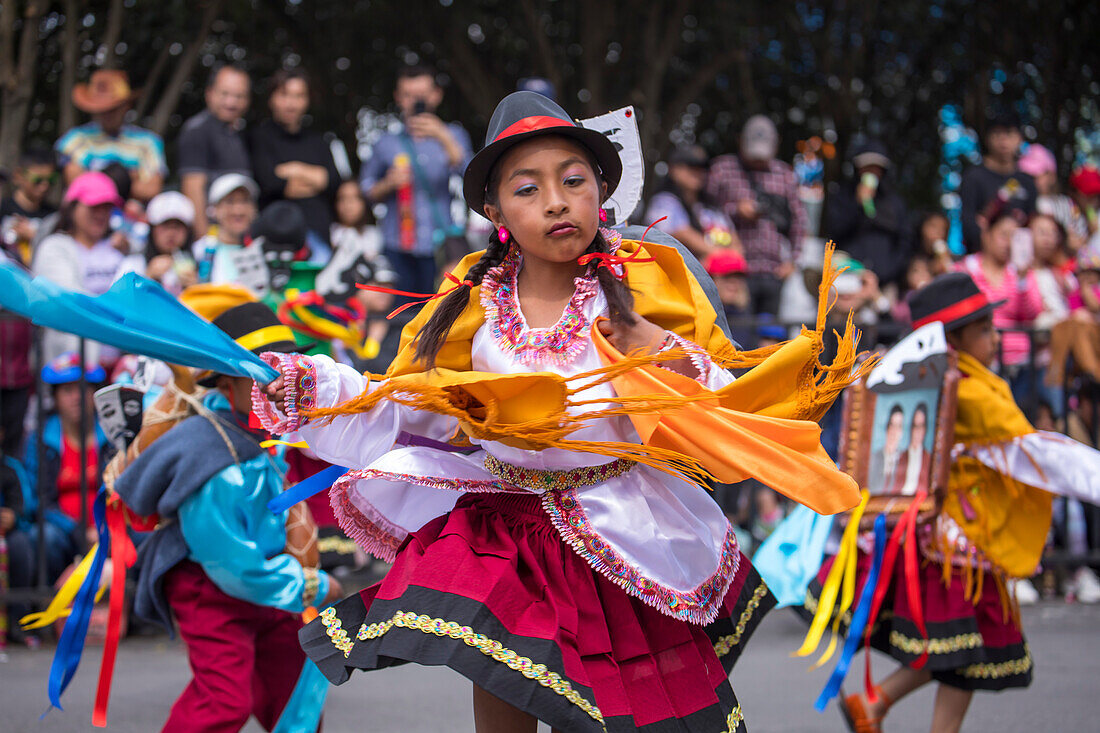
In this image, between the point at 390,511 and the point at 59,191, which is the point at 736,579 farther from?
the point at 59,191

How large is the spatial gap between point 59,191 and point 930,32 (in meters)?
10.9

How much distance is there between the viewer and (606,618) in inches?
113

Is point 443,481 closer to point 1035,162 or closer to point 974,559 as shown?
point 974,559

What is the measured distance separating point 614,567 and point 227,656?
5.17 feet

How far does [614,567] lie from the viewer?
283cm

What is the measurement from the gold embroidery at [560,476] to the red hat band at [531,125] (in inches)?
31.6

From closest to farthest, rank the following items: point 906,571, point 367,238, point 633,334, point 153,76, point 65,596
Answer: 1. point 633,334
2. point 65,596
3. point 906,571
4. point 367,238
5. point 153,76

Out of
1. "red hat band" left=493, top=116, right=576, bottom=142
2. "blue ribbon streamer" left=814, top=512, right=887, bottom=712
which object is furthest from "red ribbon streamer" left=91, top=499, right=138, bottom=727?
"blue ribbon streamer" left=814, top=512, right=887, bottom=712

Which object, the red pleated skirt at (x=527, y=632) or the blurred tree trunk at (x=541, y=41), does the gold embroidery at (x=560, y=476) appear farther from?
the blurred tree trunk at (x=541, y=41)

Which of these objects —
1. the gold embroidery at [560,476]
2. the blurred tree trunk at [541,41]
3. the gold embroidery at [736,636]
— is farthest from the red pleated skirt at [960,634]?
the blurred tree trunk at [541,41]

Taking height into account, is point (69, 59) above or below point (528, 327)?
above

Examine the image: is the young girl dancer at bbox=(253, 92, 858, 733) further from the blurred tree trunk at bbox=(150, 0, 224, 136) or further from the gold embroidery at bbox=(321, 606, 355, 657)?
the blurred tree trunk at bbox=(150, 0, 224, 136)

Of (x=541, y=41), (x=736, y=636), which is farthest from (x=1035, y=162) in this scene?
(x=736, y=636)

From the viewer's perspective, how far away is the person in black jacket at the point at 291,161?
26.5ft
